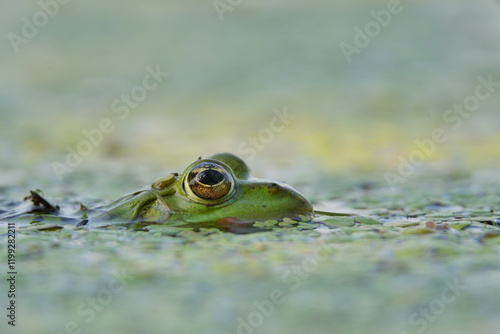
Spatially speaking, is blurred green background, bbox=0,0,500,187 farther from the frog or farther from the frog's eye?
the frog's eye

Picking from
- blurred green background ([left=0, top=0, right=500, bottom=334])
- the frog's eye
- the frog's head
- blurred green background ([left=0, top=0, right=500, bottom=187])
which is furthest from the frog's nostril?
blurred green background ([left=0, top=0, right=500, bottom=187])

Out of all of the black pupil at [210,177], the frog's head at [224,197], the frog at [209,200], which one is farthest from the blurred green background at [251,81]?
the black pupil at [210,177]

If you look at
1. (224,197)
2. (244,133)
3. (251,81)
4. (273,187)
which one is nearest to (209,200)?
(224,197)

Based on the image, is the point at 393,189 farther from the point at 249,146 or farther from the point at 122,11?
the point at 122,11

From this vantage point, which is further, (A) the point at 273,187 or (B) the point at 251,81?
(B) the point at 251,81

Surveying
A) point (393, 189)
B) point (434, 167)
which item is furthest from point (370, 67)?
point (393, 189)

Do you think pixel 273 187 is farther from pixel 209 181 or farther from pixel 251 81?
pixel 251 81
